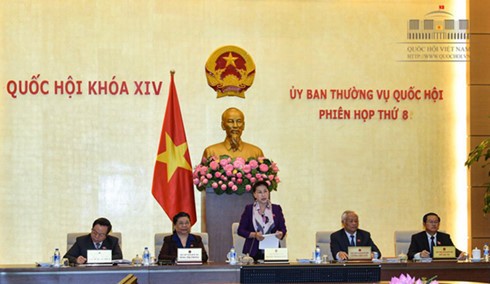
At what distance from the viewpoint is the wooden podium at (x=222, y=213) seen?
29.3ft

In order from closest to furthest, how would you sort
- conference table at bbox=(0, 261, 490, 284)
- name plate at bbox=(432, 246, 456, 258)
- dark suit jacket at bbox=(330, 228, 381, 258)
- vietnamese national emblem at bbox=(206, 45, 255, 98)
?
conference table at bbox=(0, 261, 490, 284) → name plate at bbox=(432, 246, 456, 258) → dark suit jacket at bbox=(330, 228, 381, 258) → vietnamese national emblem at bbox=(206, 45, 255, 98)

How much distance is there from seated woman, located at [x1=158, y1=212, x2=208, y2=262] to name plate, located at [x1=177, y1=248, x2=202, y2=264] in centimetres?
26

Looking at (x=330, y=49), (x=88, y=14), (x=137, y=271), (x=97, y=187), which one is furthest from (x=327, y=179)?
(x=137, y=271)

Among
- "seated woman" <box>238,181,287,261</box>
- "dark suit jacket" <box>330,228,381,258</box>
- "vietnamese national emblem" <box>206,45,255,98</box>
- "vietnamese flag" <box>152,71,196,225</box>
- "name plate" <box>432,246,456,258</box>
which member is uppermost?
"vietnamese national emblem" <box>206,45,255,98</box>

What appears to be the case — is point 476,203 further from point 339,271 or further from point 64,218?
point 339,271

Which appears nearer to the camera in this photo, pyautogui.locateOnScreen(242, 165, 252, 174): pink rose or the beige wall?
pyautogui.locateOnScreen(242, 165, 252, 174): pink rose

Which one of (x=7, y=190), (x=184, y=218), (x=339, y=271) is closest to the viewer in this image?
(x=339, y=271)

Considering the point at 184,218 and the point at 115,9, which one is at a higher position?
the point at 115,9

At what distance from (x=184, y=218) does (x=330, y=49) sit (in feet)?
12.5

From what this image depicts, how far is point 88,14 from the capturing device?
1041cm

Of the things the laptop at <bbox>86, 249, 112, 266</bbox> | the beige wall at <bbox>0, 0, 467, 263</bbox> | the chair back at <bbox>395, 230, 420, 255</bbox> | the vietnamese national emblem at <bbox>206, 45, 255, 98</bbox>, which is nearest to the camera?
the laptop at <bbox>86, 249, 112, 266</bbox>

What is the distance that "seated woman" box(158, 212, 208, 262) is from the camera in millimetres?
7637

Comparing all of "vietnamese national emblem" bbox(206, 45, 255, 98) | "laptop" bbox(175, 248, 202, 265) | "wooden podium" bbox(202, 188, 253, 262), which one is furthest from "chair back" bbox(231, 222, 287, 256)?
"vietnamese national emblem" bbox(206, 45, 255, 98)

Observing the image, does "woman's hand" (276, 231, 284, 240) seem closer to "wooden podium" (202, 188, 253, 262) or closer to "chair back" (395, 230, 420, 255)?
"wooden podium" (202, 188, 253, 262)
